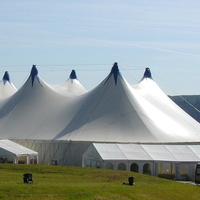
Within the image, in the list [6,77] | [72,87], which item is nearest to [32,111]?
[72,87]

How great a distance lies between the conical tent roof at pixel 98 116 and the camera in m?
63.6

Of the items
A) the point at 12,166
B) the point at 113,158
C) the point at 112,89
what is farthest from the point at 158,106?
the point at 12,166

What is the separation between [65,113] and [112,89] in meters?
5.18

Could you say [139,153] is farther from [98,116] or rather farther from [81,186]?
[81,186]

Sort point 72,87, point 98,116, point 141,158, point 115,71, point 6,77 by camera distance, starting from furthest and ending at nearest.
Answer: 1. point 6,77
2. point 72,87
3. point 115,71
4. point 98,116
5. point 141,158

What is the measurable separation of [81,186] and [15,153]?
76.7 feet

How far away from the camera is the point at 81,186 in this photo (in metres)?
37.5

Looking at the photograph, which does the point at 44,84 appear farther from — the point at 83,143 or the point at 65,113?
the point at 83,143

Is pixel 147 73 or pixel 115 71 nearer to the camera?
pixel 115 71

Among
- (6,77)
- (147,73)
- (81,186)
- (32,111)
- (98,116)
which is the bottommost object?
(81,186)

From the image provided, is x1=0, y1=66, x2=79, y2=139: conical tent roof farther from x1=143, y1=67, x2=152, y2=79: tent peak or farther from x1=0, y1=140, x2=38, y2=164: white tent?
x1=143, y1=67, x2=152, y2=79: tent peak

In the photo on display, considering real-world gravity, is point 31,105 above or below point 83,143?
above

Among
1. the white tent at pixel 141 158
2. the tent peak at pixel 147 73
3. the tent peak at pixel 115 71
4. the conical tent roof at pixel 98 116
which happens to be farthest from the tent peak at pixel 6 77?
the white tent at pixel 141 158

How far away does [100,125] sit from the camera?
64.5 meters
